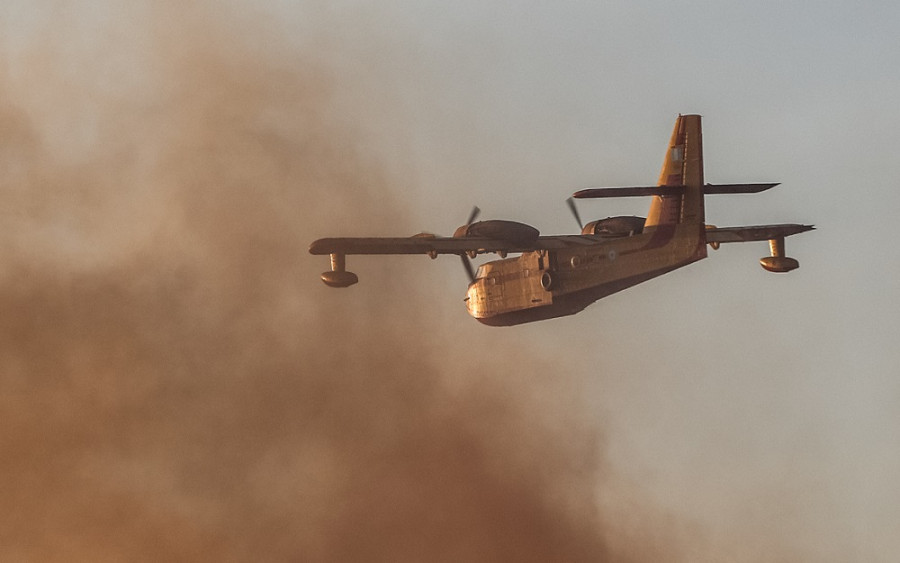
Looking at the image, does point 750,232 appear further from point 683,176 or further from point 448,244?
point 448,244

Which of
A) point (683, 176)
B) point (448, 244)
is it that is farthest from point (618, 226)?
point (448, 244)

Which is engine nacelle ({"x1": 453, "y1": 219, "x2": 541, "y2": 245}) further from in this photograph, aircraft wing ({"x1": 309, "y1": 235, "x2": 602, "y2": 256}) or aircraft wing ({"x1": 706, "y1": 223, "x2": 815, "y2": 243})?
aircraft wing ({"x1": 706, "y1": 223, "x2": 815, "y2": 243})

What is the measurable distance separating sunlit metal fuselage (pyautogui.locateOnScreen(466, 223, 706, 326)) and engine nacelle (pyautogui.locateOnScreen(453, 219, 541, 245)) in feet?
4.06

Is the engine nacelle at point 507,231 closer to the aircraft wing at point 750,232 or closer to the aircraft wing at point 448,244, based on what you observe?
the aircraft wing at point 448,244

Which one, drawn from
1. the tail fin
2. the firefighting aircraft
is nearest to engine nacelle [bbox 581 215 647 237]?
the firefighting aircraft

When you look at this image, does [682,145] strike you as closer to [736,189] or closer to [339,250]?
[736,189]

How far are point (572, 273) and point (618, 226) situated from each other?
288 centimetres

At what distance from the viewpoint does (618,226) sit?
212 ft

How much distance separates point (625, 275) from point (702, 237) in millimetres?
3050

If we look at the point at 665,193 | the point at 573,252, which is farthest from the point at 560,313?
the point at 665,193

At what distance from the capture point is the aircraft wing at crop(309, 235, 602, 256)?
61.6 m

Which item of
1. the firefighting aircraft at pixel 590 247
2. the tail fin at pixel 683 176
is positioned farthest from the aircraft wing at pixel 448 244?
the tail fin at pixel 683 176

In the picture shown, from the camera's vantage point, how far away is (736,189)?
2402 inches

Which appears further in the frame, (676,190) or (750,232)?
(750,232)
